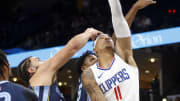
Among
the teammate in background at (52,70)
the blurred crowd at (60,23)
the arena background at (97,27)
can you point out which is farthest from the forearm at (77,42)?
the blurred crowd at (60,23)

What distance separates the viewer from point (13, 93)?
215 cm

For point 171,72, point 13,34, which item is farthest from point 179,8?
point 13,34

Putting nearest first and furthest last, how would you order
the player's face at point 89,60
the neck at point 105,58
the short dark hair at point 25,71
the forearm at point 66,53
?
1. the forearm at point 66,53
2. the neck at point 105,58
3. the short dark hair at point 25,71
4. the player's face at point 89,60

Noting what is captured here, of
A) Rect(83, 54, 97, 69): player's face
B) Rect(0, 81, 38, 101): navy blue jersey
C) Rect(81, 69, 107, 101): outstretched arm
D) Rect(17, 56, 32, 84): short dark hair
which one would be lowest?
Rect(83, 54, 97, 69): player's face

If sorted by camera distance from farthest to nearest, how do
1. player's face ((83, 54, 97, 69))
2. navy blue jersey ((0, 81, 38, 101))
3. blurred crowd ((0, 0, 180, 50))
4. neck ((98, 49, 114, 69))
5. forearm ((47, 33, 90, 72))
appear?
1. blurred crowd ((0, 0, 180, 50))
2. player's face ((83, 54, 97, 69))
3. neck ((98, 49, 114, 69))
4. forearm ((47, 33, 90, 72))
5. navy blue jersey ((0, 81, 38, 101))

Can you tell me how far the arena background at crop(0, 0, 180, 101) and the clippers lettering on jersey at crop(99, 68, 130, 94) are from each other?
3.68 meters

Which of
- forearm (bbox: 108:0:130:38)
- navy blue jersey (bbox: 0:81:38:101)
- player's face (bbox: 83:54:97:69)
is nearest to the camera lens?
navy blue jersey (bbox: 0:81:38:101)

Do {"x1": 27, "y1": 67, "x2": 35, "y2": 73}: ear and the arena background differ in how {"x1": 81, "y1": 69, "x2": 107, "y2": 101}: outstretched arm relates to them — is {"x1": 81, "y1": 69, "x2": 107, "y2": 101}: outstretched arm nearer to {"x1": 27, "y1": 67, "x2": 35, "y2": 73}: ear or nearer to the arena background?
{"x1": 27, "y1": 67, "x2": 35, "y2": 73}: ear

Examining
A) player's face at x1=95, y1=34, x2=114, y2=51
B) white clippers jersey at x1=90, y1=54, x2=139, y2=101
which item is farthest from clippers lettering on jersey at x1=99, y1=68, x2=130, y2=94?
player's face at x1=95, y1=34, x2=114, y2=51

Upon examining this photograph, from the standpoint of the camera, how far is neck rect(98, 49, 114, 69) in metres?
3.17

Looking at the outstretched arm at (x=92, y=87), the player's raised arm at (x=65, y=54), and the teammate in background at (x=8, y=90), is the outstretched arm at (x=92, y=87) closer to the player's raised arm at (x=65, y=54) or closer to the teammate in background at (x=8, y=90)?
the player's raised arm at (x=65, y=54)

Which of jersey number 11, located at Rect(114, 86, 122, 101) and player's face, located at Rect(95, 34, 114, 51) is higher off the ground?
player's face, located at Rect(95, 34, 114, 51)

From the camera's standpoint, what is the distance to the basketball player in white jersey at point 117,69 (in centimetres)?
296

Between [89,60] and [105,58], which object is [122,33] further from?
[89,60]
